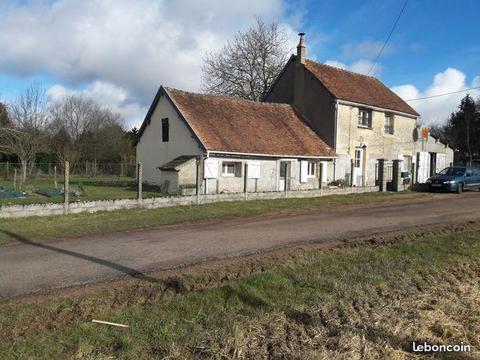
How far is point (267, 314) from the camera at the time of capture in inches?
215

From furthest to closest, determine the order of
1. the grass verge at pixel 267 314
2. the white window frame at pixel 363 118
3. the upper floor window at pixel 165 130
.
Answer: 1. the white window frame at pixel 363 118
2. the upper floor window at pixel 165 130
3. the grass verge at pixel 267 314

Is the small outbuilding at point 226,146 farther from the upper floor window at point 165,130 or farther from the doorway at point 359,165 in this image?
the doorway at point 359,165

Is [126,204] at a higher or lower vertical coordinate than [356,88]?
lower

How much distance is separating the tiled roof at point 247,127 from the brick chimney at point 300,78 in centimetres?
130

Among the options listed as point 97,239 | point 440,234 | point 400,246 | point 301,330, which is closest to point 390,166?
point 440,234

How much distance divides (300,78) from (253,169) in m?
10.1

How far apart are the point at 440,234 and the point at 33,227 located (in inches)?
413

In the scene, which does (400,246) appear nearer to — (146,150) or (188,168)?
(188,168)

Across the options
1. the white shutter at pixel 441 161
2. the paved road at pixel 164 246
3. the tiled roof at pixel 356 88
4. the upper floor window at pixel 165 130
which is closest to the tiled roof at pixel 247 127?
the upper floor window at pixel 165 130

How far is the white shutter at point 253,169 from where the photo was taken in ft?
78.3

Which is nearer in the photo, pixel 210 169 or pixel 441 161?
pixel 210 169

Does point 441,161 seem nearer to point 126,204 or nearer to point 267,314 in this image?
point 126,204

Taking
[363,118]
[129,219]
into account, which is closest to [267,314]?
[129,219]

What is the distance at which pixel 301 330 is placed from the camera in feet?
16.8
